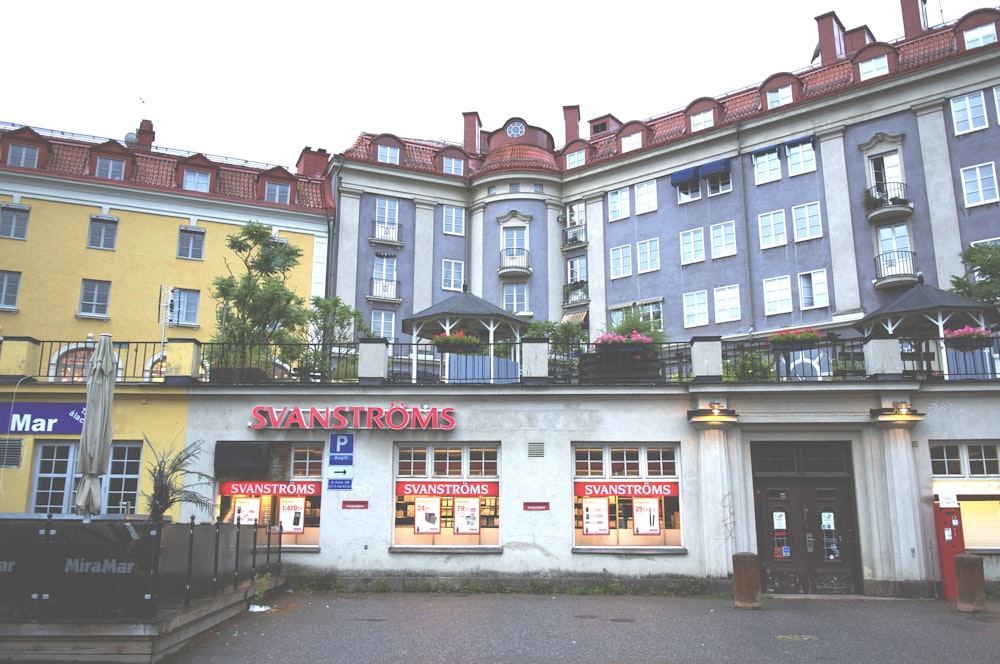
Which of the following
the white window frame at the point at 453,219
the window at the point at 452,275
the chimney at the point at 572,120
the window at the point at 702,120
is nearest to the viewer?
the window at the point at 702,120

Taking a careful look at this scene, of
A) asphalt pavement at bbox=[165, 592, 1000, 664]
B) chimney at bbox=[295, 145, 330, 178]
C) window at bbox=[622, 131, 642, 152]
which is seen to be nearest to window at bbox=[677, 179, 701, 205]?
window at bbox=[622, 131, 642, 152]

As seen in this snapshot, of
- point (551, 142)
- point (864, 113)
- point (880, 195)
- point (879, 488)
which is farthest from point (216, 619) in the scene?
point (551, 142)

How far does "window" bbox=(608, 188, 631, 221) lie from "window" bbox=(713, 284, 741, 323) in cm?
710

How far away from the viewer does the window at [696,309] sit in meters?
36.9

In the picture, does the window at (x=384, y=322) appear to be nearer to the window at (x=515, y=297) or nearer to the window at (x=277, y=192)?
the window at (x=515, y=297)

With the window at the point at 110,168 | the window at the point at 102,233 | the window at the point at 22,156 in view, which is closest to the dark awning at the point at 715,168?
the window at the point at 110,168

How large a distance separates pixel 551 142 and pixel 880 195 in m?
19.9

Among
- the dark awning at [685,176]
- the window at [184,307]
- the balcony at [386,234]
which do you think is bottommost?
the window at [184,307]

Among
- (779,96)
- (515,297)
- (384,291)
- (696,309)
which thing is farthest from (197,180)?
(779,96)

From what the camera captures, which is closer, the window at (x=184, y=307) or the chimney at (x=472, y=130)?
the window at (x=184, y=307)

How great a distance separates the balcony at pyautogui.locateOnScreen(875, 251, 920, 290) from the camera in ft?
102

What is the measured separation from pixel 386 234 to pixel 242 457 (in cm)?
2605

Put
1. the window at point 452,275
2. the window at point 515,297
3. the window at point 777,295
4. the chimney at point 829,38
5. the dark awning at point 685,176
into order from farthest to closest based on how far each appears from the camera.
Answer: the window at point 452,275 → the window at point 515,297 → the dark awning at point 685,176 → the chimney at point 829,38 → the window at point 777,295

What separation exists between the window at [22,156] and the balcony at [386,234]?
627 inches
